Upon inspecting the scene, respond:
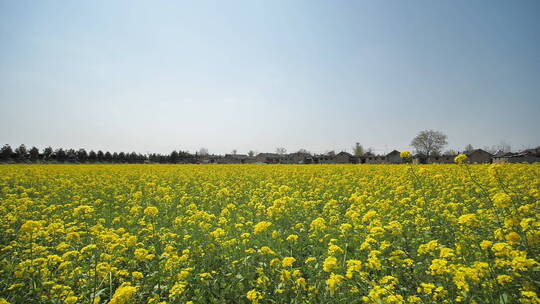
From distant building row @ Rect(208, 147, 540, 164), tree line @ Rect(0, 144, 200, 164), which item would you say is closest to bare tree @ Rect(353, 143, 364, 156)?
distant building row @ Rect(208, 147, 540, 164)

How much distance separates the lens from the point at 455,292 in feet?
10.4

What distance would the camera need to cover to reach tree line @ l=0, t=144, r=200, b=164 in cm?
5262

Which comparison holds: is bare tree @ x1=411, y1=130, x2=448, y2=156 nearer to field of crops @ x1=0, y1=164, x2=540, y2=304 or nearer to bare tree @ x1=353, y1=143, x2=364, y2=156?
bare tree @ x1=353, y1=143, x2=364, y2=156

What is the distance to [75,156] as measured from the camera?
65750mm

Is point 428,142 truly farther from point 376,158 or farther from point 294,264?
point 294,264

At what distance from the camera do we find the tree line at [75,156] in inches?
2072

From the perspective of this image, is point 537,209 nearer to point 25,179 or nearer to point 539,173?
point 539,173

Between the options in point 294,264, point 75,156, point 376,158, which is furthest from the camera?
point 376,158

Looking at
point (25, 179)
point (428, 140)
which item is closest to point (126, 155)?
point (25, 179)

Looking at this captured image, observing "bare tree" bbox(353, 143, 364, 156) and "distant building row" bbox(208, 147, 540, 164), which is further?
"bare tree" bbox(353, 143, 364, 156)

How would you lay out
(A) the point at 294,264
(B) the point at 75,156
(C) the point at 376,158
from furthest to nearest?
(C) the point at 376,158
(B) the point at 75,156
(A) the point at 294,264

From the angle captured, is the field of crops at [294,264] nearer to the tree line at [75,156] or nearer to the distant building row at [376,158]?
the distant building row at [376,158]

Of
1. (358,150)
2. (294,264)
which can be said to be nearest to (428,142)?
(358,150)

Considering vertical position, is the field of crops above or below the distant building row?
below
